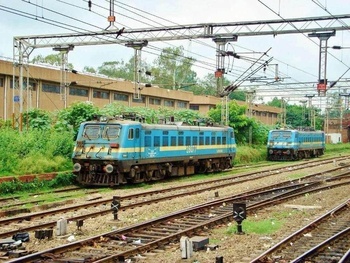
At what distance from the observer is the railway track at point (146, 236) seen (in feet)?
31.1

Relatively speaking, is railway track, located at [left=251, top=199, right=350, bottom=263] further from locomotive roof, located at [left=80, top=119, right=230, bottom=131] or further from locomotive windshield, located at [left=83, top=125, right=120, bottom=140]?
locomotive roof, located at [left=80, top=119, right=230, bottom=131]

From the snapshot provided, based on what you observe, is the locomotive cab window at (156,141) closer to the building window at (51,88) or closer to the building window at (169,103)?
the building window at (51,88)

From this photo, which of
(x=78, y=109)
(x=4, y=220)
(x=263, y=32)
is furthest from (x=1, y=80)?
(x=4, y=220)

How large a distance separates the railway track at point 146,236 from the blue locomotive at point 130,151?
561 centimetres

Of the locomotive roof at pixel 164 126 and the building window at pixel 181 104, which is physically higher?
the building window at pixel 181 104

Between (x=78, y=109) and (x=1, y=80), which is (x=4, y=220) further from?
(x=1, y=80)

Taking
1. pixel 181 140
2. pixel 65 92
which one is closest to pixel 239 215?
pixel 181 140

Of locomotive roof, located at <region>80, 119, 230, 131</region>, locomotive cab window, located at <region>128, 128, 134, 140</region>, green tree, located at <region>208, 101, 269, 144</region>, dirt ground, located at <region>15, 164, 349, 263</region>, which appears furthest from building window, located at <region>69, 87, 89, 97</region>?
dirt ground, located at <region>15, 164, 349, 263</region>

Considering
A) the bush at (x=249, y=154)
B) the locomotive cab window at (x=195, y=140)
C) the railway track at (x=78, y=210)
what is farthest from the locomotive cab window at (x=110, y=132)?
the bush at (x=249, y=154)

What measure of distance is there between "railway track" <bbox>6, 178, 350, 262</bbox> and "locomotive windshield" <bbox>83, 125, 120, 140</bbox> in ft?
20.4

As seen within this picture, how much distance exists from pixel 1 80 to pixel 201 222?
2797cm

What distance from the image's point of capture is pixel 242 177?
2720 centimetres

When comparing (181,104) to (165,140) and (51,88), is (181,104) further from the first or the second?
(165,140)

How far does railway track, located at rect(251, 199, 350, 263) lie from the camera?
953 cm
